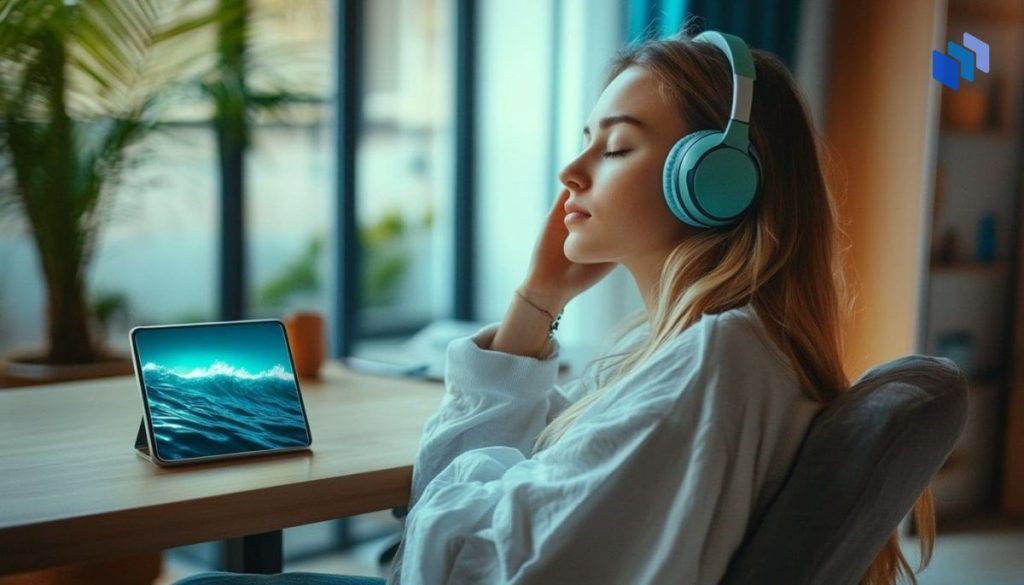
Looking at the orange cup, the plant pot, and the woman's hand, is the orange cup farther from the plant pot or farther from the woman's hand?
the woman's hand

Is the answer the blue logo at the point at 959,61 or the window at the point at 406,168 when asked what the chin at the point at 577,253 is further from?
the blue logo at the point at 959,61

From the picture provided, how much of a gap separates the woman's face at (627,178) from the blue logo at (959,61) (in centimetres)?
194

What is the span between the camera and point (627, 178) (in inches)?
47.4

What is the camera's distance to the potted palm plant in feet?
6.72

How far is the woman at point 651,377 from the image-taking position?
963mm

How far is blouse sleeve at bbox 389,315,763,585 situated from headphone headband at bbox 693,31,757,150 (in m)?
0.25

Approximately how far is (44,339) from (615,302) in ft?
4.55

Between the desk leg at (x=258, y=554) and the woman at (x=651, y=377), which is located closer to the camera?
the woman at (x=651, y=377)

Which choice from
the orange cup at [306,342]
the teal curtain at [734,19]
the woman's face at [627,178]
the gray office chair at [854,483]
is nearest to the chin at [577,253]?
the woman's face at [627,178]

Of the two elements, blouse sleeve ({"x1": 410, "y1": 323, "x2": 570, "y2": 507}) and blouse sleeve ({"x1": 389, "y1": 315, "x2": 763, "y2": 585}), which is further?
blouse sleeve ({"x1": 410, "y1": 323, "x2": 570, "y2": 507})

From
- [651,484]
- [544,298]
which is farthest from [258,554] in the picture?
[651,484]

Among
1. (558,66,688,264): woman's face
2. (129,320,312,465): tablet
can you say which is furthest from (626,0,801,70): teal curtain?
(129,320,312,465): tablet

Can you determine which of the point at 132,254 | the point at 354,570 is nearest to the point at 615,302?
the point at 354,570

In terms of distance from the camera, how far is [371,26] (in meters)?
2.89
